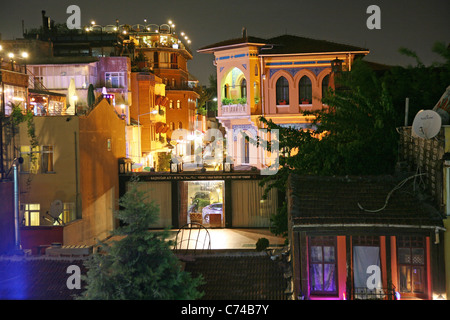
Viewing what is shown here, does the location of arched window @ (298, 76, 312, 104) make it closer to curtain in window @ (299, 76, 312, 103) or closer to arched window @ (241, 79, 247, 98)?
curtain in window @ (299, 76, 312, 103)

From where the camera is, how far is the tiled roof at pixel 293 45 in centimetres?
3409

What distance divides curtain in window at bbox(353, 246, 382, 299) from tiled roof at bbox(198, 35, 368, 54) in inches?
866

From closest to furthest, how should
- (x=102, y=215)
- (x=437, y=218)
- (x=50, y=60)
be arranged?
(x=437, y=218), (x=102, y=215), (x=50, y=60)

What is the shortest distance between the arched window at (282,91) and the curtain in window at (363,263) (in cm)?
2184

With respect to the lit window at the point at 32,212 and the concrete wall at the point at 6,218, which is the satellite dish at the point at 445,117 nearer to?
the concrete wall at the point at 6,218

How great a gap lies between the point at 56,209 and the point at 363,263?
17422mm

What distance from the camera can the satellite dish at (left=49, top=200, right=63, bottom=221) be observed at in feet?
89.3

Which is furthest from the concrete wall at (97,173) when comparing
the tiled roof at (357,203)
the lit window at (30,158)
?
the tiled roof at (357,203)
